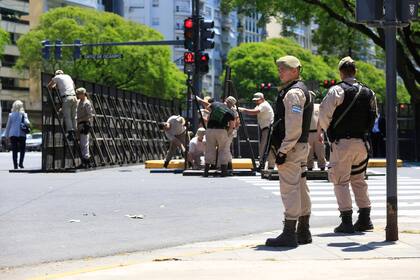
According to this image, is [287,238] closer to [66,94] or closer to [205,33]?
[66,94]

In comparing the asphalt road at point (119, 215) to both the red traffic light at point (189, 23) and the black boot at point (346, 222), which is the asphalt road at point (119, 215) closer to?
the black boot at point (346, 222)

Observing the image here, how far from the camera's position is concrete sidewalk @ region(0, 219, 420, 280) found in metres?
7.44

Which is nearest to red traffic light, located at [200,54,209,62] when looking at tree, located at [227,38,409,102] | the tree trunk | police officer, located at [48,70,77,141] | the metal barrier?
the metal barrier

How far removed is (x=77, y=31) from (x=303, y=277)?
73.6 meters

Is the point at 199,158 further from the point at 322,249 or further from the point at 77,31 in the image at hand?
the point at 77,31

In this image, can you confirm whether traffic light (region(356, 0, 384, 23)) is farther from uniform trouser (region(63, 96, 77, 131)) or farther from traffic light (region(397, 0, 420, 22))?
uniform trouser (region(63, 96, 77, 131))

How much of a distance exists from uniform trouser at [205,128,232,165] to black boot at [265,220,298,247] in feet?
38.3

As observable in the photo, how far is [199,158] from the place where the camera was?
23.6 m

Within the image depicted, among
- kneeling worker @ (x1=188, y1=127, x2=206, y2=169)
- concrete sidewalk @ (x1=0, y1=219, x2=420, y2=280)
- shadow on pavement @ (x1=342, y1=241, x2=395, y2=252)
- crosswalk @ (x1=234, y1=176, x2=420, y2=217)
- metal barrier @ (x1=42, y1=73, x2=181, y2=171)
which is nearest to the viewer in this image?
concrete sidewalk @ (x1=0, y1=219, x2=420, y2=280)

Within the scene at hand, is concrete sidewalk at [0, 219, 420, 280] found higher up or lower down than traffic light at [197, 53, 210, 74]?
lower down

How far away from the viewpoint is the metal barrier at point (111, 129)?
902 inches

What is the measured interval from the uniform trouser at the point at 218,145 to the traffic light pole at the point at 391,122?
37.3 feet

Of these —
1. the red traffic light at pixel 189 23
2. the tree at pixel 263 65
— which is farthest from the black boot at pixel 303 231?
the tree at pixel 263 65

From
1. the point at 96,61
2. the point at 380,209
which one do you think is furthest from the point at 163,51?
the point at 380,209
